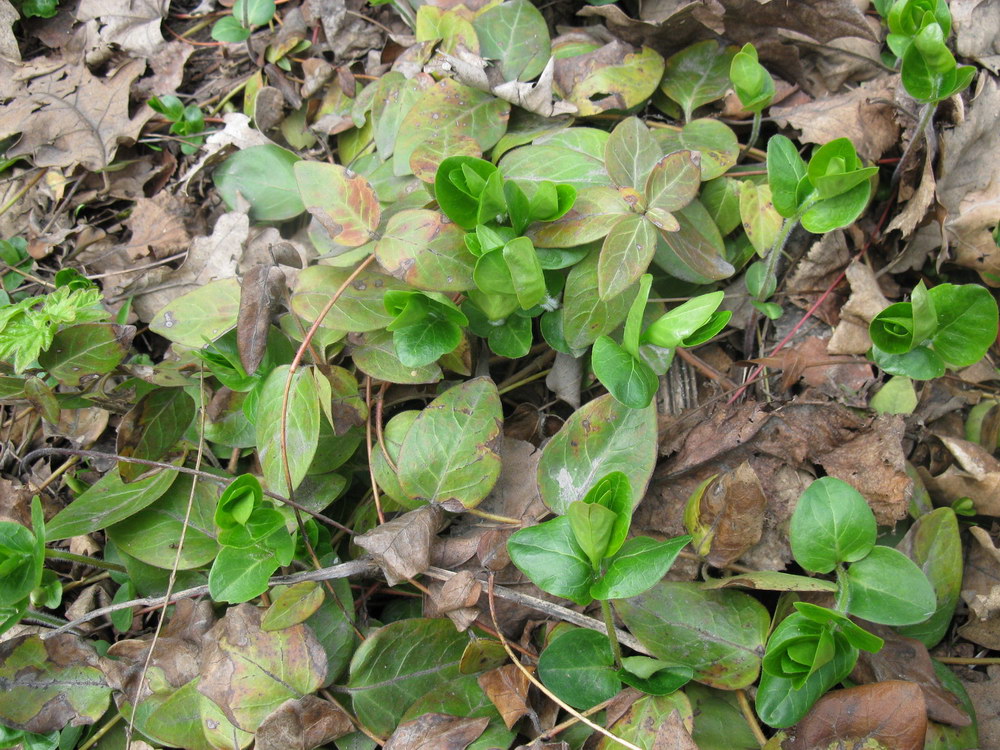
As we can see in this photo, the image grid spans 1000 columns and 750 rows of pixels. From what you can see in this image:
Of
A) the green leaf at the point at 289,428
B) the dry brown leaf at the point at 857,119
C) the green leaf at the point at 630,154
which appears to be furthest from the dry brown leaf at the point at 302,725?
the dry brown leaf at the point at 857,119

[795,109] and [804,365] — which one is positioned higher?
[795,109]

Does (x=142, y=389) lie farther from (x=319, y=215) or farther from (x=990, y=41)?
(x=990, y=41)

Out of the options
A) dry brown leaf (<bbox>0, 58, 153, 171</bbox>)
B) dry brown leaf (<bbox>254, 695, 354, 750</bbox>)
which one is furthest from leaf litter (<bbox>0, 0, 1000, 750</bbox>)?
dry brown leaf (<bbox>0, 58, 153, 171</bbox>)

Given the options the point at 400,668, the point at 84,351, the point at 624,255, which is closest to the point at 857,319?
the point at 624,255

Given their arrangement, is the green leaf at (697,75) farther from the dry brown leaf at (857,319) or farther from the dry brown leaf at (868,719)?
the dry brown leaf at (868,719)

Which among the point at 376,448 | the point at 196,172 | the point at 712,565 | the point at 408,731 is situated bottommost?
the point at 408,731

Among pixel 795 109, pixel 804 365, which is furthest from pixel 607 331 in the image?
pixel 795 109

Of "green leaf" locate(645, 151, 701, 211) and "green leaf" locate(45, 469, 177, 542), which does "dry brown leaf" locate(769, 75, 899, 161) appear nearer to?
"green leaf" locate(645, 151, 701, 211)

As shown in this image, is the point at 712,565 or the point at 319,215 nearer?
the point at 712,565
